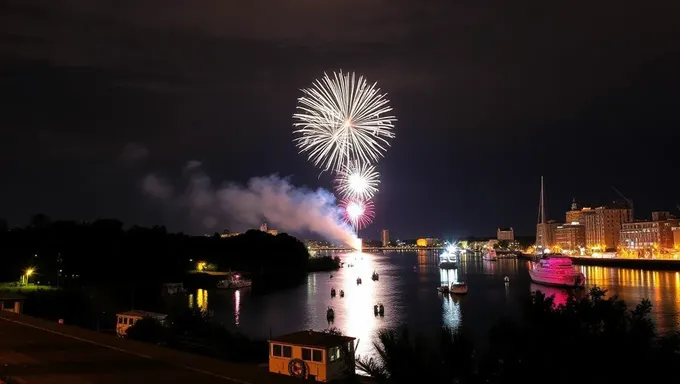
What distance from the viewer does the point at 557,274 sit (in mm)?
67500

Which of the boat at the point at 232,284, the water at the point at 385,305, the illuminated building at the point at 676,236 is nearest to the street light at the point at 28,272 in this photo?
the water at the point at 385,305

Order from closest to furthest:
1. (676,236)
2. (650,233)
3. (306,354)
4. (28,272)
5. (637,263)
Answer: (306,354) → (28,272) → (637,263) → (676,236) → (650,233)

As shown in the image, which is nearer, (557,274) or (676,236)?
(557,274)

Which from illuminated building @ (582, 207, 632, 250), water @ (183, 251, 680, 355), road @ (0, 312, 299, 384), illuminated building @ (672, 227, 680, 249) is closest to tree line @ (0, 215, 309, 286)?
water @ (183, 251, 680, 355)

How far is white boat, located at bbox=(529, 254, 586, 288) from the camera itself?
65.4 m

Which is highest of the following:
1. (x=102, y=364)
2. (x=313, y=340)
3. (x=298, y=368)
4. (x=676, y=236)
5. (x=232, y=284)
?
(x=676, y=236)

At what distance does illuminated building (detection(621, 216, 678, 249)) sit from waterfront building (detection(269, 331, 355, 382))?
129249 mm

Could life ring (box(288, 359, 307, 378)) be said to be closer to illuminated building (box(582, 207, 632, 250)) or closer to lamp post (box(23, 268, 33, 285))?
lamp post (box(23, 268, 33, 285))

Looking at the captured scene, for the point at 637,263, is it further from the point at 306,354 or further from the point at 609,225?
the point at 306,354

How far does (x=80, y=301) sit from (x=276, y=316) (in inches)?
515

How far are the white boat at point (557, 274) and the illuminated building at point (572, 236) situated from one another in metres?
100.0

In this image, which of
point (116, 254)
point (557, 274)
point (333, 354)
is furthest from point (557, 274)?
point (333, 354)

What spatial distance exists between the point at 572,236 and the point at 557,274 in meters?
110

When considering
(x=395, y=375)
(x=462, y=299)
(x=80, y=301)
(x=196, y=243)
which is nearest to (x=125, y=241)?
(x=196, y=243)
